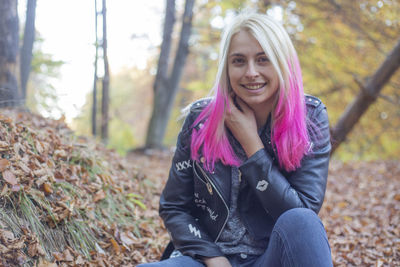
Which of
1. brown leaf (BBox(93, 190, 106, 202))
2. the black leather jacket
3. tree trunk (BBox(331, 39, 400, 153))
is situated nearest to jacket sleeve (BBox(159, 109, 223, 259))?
the black leather jacket

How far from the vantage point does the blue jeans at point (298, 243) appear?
1.78 metres

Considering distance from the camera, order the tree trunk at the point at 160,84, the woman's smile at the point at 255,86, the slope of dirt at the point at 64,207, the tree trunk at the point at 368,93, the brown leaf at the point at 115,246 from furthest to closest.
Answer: the tree trunk at the point at 160,84 < the tree trunk at the point at 368,93 < the brown leaf at the point at 115,246 < the slope of dirt at the point at 64,207 < the woman's smile at the point at 255,86

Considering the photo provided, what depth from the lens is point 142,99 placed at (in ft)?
65.6

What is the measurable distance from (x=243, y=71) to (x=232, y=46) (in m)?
0.18

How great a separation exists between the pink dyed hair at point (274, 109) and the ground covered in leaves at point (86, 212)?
4.02ft

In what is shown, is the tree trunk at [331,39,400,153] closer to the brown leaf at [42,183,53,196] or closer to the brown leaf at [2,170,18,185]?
the brown leaf at [42,183,53,196]


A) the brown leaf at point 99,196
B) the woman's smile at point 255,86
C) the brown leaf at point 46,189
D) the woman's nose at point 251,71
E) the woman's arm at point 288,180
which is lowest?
the brown leaf at point 99,196

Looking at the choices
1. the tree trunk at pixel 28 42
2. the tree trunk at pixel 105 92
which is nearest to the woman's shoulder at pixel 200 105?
the tree trunk at pixel 28 42

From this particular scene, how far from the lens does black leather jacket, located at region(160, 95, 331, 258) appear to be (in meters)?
2.10

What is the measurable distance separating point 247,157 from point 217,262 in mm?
663

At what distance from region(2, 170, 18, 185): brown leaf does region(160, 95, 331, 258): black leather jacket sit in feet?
3.64

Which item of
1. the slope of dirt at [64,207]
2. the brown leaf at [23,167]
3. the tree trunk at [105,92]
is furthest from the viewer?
the tree trunk at [105,92]

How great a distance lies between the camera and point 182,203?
7.89 ft

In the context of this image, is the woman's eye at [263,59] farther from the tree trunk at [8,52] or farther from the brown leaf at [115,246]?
the tree trunk at [8,52]
